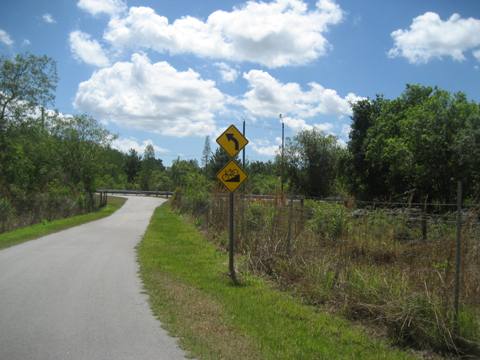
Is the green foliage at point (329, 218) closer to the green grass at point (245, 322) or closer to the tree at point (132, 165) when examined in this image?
the green grass at point (245, 322)

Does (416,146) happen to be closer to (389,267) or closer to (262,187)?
(262,187)

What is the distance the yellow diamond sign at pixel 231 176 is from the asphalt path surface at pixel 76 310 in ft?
9.68

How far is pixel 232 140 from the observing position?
11.5 metres

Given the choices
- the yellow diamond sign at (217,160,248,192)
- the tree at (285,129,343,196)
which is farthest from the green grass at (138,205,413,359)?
the tree at (285,129,343,196)

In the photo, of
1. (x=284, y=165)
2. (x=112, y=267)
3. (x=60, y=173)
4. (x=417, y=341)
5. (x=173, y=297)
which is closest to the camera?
(x=417, y=341)

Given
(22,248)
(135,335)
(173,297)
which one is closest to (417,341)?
(135,335)

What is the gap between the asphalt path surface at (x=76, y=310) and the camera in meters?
5.94

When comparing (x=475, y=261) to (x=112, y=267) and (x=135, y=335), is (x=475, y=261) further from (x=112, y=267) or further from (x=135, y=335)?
(x=112, y=267)

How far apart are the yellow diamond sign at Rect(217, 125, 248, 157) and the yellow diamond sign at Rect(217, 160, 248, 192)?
0.35 meters

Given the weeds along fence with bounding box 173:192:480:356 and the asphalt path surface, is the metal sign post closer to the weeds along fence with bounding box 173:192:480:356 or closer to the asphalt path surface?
the weeds along fence with bounding box 173:192:480:356

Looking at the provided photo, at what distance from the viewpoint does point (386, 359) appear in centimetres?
583

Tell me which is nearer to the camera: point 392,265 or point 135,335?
point 135,335

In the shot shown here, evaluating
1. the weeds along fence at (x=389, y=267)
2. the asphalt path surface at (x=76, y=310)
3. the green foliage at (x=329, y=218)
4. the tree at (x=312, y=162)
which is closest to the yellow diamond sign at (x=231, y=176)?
the weeds along fence at (x=389, y=267)

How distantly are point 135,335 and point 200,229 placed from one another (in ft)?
53.6
